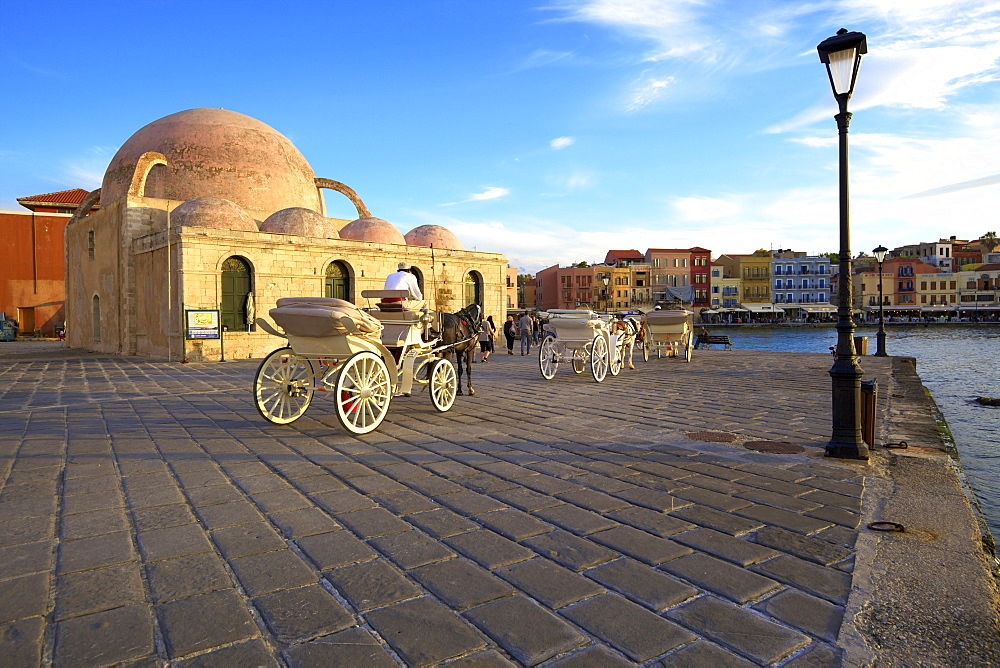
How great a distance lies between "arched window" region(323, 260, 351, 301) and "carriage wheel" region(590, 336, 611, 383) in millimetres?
13343

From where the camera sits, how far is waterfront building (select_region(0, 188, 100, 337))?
4072 cm

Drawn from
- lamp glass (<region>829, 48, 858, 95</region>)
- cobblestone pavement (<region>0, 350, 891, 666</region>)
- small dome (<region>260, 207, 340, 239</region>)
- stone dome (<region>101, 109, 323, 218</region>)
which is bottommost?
cobblestone pavement (<region>0, 350, 891, 666</region>)

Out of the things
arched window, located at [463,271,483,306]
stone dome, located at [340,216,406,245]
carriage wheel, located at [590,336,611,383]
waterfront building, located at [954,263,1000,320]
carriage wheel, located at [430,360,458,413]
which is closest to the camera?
carriage wheel, located at [430,360,458,413]

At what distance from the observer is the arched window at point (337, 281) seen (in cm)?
2273

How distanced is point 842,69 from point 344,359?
555cm

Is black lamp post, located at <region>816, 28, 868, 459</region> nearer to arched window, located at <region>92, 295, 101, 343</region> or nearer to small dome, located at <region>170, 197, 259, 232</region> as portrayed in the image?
small dome, located at <region>170, 197, 259, 232</region>

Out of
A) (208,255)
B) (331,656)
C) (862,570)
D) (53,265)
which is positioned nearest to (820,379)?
(862,570)

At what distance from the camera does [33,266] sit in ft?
136

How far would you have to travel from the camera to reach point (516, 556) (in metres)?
3.02

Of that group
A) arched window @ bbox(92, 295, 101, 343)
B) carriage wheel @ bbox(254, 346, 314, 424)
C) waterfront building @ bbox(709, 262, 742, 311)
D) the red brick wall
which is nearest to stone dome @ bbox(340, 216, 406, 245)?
arched window @ bbox(92, 295, 101, 343)

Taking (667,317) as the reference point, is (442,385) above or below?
below

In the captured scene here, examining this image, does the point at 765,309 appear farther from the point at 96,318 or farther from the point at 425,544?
the point at 425,544

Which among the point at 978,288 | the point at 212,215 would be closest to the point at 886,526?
the point at 212,215

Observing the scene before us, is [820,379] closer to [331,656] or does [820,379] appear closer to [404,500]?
[404,500]
